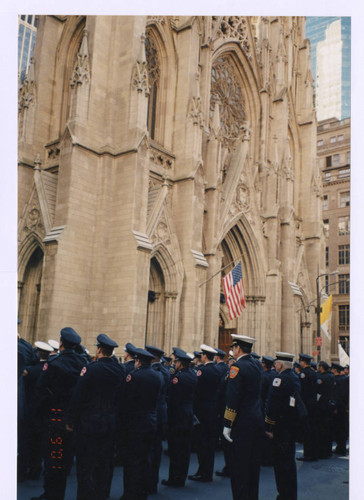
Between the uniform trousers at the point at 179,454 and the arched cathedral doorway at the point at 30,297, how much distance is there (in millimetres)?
12014

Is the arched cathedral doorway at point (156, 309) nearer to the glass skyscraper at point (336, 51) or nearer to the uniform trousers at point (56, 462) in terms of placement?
the glass skyscraper at point (336, 51)

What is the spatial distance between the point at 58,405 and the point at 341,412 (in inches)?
338

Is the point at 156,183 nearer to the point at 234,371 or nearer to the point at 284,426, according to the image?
the point at 284,426

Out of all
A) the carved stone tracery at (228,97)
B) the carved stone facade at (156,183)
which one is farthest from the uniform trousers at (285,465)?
the carved stone tracery at (228,97)

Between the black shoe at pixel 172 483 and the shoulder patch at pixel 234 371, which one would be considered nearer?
the shoulder patch at pixel 234 371

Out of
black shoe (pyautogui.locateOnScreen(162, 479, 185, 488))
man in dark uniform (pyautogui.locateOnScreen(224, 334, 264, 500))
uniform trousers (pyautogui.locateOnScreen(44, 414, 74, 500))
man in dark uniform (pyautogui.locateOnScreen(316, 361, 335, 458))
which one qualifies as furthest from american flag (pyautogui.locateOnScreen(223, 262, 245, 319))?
uniform trousers (pyautogui.locateOnScreen(44, 414, 74, 500))

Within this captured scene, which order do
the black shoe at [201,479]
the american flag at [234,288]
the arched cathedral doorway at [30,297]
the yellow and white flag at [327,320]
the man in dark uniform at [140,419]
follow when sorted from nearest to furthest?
the man in dark uniform at [140,419] < the black shoe at [201,479] < the american flag at [234,288] < the arched cathedral doorway at [30,297] < the yellow and white flag at [327,320]

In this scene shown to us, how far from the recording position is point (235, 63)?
2967 cm

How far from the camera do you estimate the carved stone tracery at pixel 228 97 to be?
28.6m

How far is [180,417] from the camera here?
28.4ft

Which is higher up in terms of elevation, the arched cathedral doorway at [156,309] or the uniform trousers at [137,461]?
the arched cathedral doorway at [156,309]

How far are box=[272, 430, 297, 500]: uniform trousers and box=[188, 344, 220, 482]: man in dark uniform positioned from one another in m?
1.93
